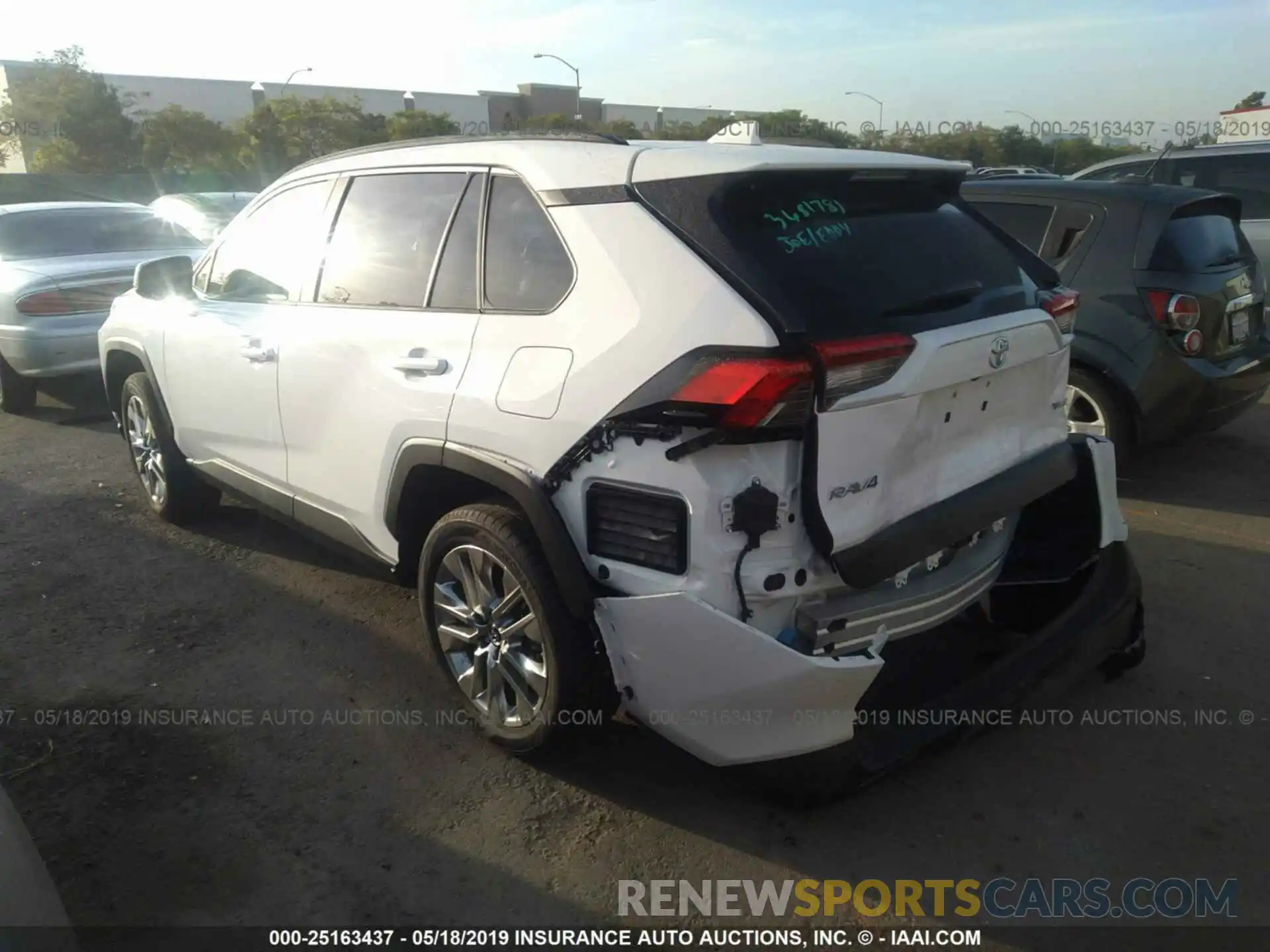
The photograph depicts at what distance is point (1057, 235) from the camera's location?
5.64m

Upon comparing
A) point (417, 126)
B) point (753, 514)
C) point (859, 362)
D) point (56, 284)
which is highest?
point (417, 126)

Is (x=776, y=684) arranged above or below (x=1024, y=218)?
below

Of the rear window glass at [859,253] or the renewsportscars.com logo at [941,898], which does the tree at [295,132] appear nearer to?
the rear window glass at [859,253]

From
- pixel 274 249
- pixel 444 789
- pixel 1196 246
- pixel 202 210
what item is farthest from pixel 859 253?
pixel 202 210

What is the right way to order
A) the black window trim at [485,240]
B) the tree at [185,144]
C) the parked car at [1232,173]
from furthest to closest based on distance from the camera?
the tree at [185,144]
the parked car at [1232,173]
the black window trim at [485,240]

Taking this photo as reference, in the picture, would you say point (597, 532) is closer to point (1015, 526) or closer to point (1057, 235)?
point (1015, 526)

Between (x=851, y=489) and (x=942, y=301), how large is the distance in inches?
26.6

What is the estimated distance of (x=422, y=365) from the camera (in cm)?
307

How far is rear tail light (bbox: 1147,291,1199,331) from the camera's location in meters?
5.13

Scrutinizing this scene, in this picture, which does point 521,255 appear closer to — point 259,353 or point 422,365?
point 422,365

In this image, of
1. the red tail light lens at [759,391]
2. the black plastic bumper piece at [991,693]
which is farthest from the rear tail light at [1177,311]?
the red tail light lens at [759,391]

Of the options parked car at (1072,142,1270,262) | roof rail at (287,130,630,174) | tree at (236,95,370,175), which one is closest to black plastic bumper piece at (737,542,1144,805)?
roof rail at (287,130,630,174)

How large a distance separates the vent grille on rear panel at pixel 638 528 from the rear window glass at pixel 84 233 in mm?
7240

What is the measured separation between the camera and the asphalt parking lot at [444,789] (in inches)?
104
